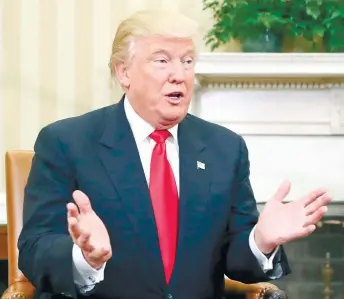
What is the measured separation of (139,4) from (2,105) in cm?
67

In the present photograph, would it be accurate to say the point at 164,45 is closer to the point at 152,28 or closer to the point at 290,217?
the point at 152,28

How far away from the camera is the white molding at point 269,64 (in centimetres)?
265

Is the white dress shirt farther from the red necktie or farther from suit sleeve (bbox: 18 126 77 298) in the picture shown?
suit sleeve (bbox: 18 126 77 298)

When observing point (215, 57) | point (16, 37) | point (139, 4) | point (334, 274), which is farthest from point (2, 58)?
point (334, 274)

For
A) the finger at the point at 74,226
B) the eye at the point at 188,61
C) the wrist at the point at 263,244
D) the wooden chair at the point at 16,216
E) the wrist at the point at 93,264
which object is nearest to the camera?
the finger at the point at 74,226

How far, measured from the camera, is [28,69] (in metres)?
2.92

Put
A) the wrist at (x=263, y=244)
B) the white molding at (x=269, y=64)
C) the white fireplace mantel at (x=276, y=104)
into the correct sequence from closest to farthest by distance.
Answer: the wrist at (x=263, y=244) < the white molding at (x=269, y=64) < the white fireplace mantel at (x=276, y=104)

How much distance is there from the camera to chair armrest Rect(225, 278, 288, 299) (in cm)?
189

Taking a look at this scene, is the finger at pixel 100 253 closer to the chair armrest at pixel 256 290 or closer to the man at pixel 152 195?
the man at pixel 152 195

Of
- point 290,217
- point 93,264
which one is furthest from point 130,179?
point 290,217

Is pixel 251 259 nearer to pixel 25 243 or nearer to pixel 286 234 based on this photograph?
pixel 286 234

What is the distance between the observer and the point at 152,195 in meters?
1.74

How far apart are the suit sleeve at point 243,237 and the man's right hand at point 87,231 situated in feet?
1.39

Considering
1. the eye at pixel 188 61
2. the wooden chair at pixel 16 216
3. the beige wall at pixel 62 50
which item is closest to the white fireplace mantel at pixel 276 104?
the beige wall at pixel 62 50
